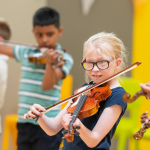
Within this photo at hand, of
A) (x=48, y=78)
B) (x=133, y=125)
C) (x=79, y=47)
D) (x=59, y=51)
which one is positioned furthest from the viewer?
(x=79, y=47)

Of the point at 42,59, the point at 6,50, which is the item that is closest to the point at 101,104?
the point at 42,59

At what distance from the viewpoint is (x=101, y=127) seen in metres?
0.78

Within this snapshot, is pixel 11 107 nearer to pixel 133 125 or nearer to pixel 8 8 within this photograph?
pixel 8 8

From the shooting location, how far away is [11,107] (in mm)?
2746

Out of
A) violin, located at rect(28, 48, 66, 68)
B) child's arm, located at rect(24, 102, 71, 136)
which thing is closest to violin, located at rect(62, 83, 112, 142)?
child's arm, located at rect(24, 102, 71, 136)

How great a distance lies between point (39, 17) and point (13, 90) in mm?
1274

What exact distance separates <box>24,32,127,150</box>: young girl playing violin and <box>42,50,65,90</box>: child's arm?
610mm

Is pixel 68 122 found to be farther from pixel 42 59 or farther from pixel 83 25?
pixel 83 25

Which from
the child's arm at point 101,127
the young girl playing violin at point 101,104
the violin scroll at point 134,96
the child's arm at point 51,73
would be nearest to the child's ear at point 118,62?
the young girl playing violin at point 101,104

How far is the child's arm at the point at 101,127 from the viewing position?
74 cm

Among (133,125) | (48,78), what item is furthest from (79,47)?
(48,78)

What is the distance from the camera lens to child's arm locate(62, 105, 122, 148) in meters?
0.74

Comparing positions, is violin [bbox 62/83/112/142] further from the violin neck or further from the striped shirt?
the striped shirt

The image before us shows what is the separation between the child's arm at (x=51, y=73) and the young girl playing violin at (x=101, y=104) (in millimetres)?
610
